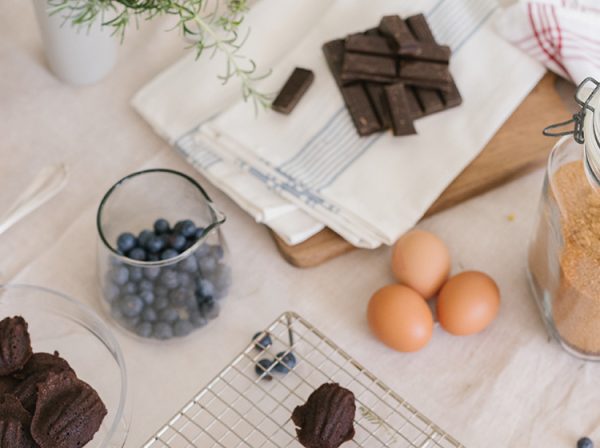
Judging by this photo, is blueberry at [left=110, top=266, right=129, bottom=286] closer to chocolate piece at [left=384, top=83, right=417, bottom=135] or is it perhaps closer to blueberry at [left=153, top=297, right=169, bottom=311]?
blueberry at [left=153, top=297, right=169, bottom=311]

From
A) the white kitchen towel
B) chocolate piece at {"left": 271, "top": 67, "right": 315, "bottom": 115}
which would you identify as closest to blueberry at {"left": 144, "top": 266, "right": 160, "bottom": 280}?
chocolate piece at {"left": 271, "top": 67, "right": 315, "bottom": 115}

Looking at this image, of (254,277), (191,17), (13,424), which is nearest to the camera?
(13,424)

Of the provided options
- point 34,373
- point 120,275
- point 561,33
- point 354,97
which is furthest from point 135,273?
point 561,33

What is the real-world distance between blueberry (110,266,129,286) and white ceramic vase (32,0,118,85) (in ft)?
1.07

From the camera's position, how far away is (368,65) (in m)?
1.29

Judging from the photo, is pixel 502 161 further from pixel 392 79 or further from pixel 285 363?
pixel 285 363

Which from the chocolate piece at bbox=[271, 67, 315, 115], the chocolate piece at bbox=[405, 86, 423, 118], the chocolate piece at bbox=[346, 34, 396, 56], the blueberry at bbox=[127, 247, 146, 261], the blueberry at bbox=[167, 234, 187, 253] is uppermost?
the chocolate piece at bbox=[346, 34, 396, 56]

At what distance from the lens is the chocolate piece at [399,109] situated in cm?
126

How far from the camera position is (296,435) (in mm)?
1044

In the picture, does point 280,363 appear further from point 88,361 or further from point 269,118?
point 269,118

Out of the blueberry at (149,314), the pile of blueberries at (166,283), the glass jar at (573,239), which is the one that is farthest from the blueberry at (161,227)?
the glass jar at (573,239)

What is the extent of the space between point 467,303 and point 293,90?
388mm

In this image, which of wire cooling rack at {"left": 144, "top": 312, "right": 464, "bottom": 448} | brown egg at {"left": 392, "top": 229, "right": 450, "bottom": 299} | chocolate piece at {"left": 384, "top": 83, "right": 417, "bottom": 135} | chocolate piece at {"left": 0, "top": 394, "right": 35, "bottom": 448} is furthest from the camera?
chocolate piece at {"left": 384, "top": 83, "right": 417, "bottom": 135}

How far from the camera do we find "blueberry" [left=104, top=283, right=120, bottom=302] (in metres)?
1.12
